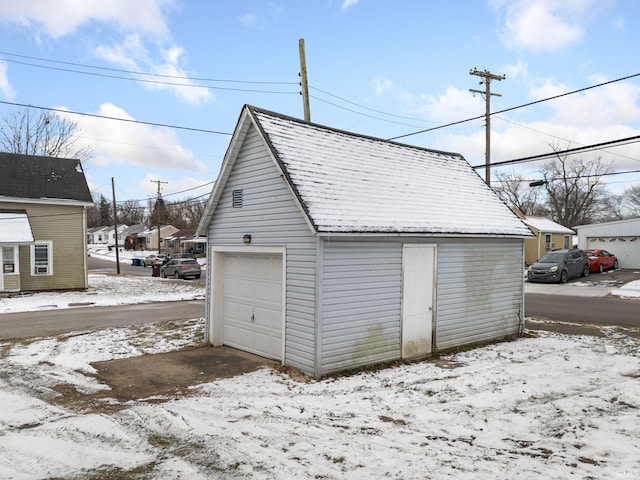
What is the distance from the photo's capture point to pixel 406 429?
17.9 feet

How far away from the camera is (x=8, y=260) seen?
20.8 m

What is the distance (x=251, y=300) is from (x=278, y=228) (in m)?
1.96

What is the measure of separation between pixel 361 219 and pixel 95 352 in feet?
20.8

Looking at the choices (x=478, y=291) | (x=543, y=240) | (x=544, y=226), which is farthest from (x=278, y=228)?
(x=544, y=226)

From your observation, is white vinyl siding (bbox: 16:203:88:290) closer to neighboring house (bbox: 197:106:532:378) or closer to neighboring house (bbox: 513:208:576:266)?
neighboring house (bbox: 197:106:532:378)

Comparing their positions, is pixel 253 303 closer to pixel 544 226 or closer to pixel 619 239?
pixel 619 239

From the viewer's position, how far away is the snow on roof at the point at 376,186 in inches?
317

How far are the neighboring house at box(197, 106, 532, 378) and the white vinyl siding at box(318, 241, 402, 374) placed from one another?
20 mm

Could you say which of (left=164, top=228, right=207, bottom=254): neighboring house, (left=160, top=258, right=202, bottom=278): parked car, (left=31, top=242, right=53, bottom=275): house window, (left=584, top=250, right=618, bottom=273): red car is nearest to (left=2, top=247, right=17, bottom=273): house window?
(left=31, top=242, right=53, bottom=275): house window

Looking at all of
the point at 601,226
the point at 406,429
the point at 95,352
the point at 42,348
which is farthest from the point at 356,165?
the point at 601,226

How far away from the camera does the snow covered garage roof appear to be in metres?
8.04

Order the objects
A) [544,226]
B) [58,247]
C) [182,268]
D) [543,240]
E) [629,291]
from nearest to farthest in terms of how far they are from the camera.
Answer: [629,291] → [58,247] → [182,268] → [543,240] → [544,226]

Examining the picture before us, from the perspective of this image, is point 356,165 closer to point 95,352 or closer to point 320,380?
point 320,380

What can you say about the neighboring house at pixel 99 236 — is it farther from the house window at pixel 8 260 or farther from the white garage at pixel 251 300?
the white garage at pixel 251 300
